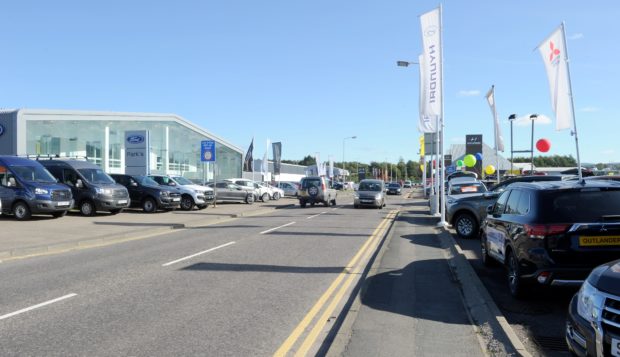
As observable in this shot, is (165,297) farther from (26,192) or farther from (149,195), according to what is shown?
(149,195)

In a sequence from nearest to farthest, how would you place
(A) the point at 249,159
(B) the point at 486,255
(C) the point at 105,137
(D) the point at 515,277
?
1. (D) the point at 515,277
2. (B) the point at 486,255
3. (C) the point at 105,137
4. (A) the point at 249,159

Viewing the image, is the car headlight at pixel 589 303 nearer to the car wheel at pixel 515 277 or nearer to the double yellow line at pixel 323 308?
the double yellow line at pixel 323 308

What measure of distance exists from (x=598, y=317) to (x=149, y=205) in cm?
2322

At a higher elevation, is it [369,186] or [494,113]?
[494,113]

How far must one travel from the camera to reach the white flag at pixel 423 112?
21.0 meters

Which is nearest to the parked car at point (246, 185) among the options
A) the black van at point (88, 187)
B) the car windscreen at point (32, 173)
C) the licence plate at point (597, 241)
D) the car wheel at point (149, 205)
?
the car wheel at point (149, 205)

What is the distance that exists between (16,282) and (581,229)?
852 cm

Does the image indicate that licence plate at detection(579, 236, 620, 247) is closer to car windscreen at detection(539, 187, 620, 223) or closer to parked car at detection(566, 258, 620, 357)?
car windscreen at detection(539, 187, 620, 223)

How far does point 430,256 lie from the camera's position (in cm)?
1167

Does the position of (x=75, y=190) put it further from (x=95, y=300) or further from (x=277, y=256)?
(x=95, y=300)

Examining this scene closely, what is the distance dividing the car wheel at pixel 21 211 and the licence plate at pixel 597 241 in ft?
60.6

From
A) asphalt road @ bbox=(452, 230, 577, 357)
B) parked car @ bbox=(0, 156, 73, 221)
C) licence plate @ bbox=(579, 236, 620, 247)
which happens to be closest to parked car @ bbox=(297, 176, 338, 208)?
parked car @ bbox=(0, 156, 73, 221)

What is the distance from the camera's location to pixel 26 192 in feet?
61.1

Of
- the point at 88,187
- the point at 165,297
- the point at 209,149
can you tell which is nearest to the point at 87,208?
the point at 88,187
